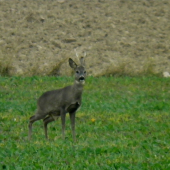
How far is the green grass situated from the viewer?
343 inches

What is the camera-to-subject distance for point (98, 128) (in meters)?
11.7

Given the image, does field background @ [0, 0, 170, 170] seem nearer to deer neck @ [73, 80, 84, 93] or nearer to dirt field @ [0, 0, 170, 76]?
A: dirt field @ [0, 0, 170, 76]

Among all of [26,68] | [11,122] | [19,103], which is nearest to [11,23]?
[26,68]

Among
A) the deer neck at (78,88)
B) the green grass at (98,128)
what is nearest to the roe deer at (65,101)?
the deer neck at (78,88)

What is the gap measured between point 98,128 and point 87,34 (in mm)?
12984

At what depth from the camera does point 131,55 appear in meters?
23.2

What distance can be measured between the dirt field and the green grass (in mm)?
3806

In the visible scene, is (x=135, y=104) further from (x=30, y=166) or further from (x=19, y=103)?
(x=30, y=166)

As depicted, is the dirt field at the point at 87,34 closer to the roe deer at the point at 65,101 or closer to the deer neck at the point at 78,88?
the roe deer at the point at 65,101

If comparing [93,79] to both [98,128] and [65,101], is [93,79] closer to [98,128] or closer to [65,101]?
[98,128]

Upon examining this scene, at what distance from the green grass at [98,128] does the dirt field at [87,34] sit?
3.81 meters

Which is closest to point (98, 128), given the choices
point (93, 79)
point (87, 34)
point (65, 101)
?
point (65, 101)

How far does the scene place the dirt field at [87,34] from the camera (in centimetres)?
2219

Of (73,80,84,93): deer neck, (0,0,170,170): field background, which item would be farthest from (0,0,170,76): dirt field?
(73,80,84,93): deer neck
